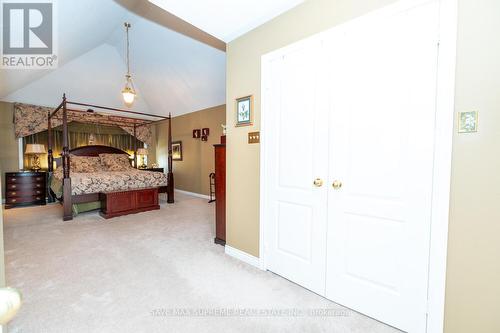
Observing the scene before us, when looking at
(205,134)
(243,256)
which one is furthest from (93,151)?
(243,256)

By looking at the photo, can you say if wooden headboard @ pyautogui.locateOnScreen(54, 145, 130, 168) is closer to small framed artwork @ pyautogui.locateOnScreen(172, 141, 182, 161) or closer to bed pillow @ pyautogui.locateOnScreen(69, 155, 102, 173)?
bed pillow @ pyautogui.locateOnScreen(69, 155, 102, 173)

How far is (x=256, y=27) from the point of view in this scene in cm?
219

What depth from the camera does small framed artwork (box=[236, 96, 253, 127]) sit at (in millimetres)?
2246

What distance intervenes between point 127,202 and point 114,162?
7.77ft

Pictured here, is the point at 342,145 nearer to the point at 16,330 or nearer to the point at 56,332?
the point at 56,332

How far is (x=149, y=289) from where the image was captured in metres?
1.87

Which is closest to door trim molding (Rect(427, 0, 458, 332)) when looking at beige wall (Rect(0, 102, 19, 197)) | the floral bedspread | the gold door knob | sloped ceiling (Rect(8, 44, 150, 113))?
the gold door knob

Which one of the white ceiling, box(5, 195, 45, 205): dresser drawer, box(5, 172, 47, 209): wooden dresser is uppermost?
the white ceiling

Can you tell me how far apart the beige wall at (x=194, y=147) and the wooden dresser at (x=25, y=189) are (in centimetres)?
312

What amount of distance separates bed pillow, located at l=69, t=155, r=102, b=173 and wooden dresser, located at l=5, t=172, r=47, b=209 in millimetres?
577

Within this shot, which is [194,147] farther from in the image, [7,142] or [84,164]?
[7,142]

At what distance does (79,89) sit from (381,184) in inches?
289

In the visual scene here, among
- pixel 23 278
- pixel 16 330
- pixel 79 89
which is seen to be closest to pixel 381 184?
pixel 16 330

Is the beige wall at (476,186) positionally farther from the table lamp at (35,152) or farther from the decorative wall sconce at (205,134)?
the table lamp at (35,152)
